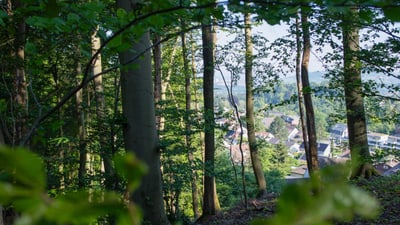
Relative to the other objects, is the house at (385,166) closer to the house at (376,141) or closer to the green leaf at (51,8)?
the house at (376,141)

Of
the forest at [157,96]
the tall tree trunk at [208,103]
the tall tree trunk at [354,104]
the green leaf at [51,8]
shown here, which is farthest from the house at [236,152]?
the green leaf at [51,8]

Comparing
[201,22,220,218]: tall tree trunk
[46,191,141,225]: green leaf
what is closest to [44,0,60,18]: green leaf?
[46,191,141,225]: green leaf

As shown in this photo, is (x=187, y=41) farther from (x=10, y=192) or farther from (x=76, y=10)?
(x=10, y=192)

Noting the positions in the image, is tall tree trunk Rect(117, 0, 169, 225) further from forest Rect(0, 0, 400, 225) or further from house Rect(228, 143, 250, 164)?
house Rect(228, 143, 250, 164)

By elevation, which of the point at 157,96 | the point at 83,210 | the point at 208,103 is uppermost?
the point at 157,96

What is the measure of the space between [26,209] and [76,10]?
1107mm

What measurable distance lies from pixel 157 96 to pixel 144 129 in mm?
7707

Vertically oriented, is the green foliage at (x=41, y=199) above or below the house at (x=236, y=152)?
above

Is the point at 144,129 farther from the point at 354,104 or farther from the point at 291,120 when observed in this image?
the point at 291,120

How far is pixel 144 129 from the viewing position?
2359mm

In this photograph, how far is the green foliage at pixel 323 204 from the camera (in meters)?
0.24

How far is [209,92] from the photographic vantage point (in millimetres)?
9008

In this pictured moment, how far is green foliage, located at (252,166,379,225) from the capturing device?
9.6 inches

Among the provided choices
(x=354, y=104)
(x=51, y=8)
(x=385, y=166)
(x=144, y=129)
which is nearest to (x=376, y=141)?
(x=385, y=166)
